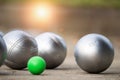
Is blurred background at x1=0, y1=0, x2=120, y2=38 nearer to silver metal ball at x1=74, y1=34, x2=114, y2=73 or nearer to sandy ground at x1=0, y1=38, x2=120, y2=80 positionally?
sandy ground at x1=0, y1=38, x2=120, y2=80

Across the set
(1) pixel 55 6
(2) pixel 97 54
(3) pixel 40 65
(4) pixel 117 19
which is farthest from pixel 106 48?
(1) pixel 55 6

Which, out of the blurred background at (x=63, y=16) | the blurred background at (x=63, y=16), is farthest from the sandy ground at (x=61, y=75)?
the blurred background at (x=63, y=16)

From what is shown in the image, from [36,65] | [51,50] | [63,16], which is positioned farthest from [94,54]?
[63,16]

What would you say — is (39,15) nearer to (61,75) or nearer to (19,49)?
(19,49)

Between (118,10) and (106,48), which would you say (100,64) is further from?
(118,10)

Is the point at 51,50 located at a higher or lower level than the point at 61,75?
higher

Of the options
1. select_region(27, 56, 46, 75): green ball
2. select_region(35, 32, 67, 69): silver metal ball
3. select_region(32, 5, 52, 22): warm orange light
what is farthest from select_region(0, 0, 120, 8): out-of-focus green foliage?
select_region(27, 56, 46, 75): green ball
